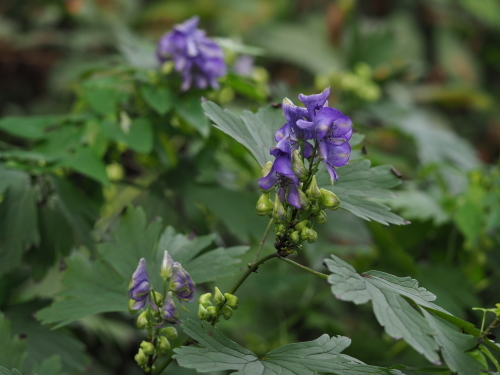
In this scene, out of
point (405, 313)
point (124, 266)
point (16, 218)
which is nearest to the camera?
point (405, 313)

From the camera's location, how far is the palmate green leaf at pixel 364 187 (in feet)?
2.02

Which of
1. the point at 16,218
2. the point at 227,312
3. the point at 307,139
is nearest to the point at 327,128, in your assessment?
the point at 307,139

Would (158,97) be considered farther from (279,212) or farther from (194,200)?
(279,212)

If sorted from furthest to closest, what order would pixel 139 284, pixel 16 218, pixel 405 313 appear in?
1. pixel 16 218
2. pixel 139 284
3. pixel 405 313

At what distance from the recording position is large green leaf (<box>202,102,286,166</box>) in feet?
2.01

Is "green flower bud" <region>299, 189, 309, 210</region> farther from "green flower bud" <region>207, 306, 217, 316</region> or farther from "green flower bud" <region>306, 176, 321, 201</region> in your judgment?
"green flower bud" <region>207, 306, 217, 316</region>

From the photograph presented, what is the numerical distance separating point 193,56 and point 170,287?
541 mm

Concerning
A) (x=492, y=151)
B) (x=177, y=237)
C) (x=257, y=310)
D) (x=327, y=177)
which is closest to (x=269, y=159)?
(x=327, y=177)

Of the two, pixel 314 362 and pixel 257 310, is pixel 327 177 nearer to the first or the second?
pixel 314 362

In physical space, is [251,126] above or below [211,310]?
above

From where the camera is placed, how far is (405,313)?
1.64 feet

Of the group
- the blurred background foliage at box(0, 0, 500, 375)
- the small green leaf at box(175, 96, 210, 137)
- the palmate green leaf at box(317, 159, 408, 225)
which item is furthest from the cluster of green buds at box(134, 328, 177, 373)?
the small green leaf at box(175, 96, 210, 137)

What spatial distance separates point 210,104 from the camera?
626 mm

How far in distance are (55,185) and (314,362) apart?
0.59 meters
